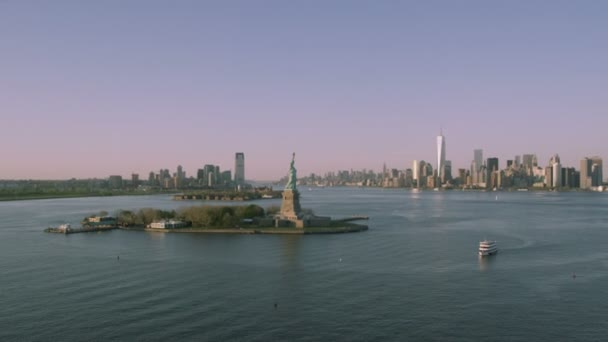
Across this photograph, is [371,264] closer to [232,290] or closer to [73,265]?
[232,290]

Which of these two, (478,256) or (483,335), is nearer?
(483,335)

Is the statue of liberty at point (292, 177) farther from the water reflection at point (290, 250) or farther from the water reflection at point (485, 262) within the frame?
the water reflection at point (485, 262)

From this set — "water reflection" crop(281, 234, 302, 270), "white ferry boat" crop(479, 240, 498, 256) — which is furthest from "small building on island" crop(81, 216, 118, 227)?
"white ferry boat" crop(479, 240, 498, 256)

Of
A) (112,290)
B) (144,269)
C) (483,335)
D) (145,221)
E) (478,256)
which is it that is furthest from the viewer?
(145,221)

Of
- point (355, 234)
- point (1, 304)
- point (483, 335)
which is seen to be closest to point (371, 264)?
point (483, 335)

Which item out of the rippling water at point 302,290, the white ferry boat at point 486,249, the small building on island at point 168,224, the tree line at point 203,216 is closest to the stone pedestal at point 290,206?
the tree line at point 203,216

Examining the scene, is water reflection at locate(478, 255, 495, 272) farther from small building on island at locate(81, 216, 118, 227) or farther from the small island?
small building on island at locate(81, 216, 118, 227)
